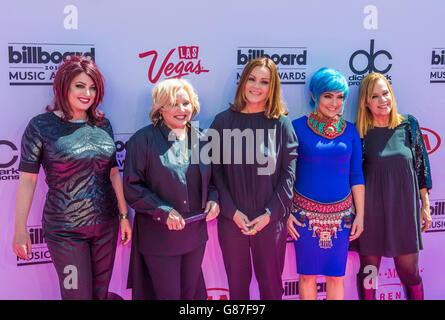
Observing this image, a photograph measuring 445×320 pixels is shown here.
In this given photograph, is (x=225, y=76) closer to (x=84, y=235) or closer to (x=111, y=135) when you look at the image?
(x=111, y=135)

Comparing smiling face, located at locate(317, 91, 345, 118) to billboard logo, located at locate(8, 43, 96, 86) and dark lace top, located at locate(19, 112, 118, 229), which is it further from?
billboard logo, located at locate(8, 43, 96, 86)

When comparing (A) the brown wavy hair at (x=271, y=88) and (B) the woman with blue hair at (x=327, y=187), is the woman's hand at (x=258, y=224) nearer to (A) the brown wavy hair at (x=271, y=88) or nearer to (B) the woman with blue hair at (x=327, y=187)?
(B) the woman with blue hair at (x=327, y=187)

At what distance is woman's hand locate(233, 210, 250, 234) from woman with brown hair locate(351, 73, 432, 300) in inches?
37.0

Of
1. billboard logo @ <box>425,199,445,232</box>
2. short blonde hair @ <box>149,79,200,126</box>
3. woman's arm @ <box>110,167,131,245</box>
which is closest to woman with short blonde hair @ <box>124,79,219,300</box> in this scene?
short blonde hair @ <box>149,79,200,126</box>

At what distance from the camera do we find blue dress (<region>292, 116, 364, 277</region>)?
2.70 metres

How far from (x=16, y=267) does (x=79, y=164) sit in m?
1.09

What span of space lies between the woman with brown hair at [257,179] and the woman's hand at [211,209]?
7cm

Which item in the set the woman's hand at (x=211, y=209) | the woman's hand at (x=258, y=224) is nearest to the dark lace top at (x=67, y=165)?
the woman's hand at (x=211, y=209)

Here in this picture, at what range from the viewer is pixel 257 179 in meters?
2.62

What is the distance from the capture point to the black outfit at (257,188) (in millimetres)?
2613

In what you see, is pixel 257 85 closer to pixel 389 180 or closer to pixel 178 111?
pixel 178 111

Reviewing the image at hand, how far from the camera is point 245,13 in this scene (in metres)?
2.97

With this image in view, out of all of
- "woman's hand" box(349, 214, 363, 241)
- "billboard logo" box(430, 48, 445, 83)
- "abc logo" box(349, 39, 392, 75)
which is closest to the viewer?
"woman's hand" box(349, 214, 363, 241)

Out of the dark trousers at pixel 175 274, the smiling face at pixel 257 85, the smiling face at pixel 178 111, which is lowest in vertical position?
the dark trousers at pixel 175 274
